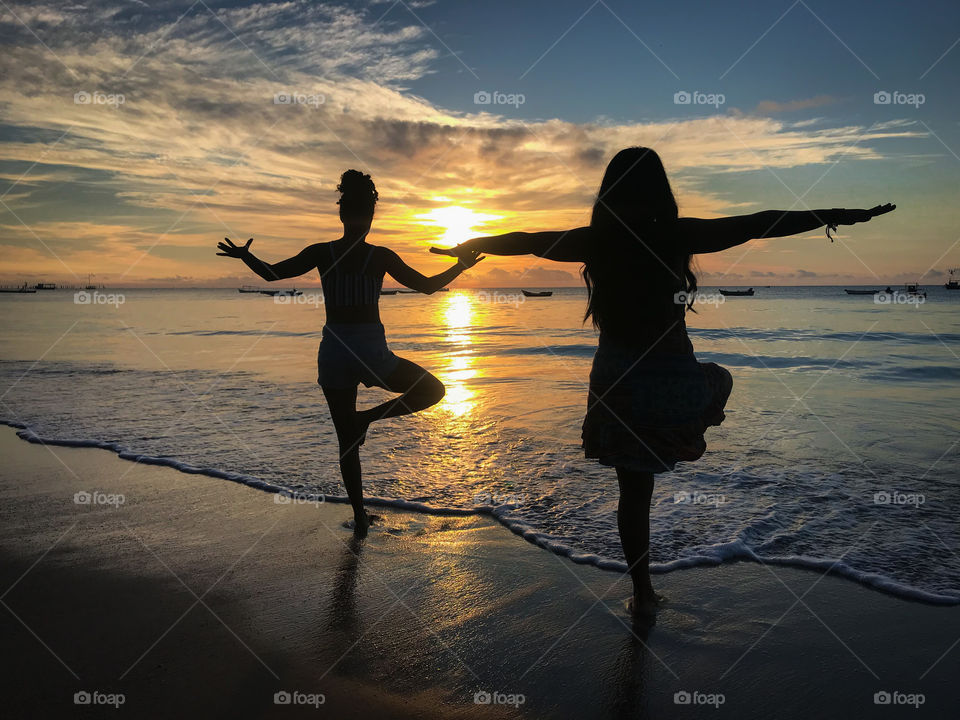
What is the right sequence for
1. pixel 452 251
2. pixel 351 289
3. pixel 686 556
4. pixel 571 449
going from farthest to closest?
pixel 571 449 → pixel 351 289 → pixel 686 556 → pixel 452 251

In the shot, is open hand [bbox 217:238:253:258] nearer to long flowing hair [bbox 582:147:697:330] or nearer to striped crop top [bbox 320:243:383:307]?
striped crop top [bbox 320:243:383:307]

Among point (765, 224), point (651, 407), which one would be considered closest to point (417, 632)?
point (651, 407)

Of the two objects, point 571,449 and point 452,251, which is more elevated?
point 452,251

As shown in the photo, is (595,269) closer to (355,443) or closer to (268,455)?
(355,443)

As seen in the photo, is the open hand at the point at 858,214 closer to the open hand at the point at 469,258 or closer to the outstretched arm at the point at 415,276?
the open hand at the point at 469,258

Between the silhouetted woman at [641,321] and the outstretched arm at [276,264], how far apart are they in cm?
182

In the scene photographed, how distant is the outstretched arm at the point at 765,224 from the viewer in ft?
8.66

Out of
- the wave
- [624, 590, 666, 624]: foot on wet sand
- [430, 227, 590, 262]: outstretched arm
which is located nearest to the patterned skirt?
[430, 227, 590, 262]: outstretched arm

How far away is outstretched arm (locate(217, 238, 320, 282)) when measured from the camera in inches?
163

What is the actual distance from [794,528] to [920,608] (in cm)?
113

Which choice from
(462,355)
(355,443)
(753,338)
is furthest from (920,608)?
(753,338)

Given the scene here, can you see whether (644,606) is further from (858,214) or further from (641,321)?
(858,214)

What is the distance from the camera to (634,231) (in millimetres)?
2936

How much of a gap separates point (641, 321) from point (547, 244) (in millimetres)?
621
